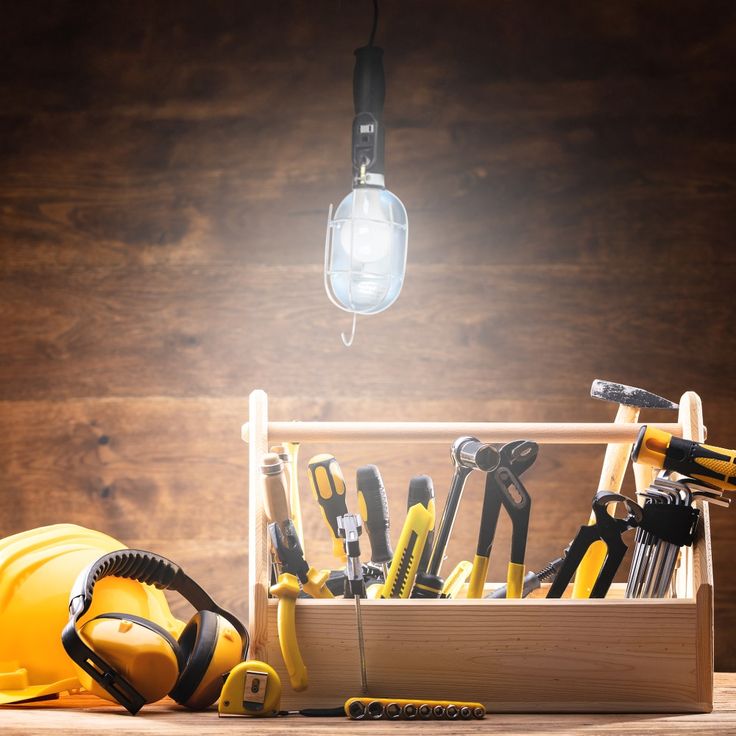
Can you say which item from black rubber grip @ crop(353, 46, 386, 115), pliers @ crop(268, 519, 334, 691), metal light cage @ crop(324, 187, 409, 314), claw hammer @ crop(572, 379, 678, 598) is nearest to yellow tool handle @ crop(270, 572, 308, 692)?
pliers @ crop(268, 519, 334, 691)

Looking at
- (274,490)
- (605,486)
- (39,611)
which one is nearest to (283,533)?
(274,490)

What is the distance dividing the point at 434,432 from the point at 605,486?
250 mm

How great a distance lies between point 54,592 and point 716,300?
116cm

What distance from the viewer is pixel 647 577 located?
3.03ft

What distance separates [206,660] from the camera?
875mm

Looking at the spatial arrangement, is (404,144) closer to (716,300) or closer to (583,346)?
Result: (583,346)

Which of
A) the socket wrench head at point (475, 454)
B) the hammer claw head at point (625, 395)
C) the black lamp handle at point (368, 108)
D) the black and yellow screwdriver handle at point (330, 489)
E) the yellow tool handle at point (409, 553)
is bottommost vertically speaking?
the yellow tool handle at point (409, 553)

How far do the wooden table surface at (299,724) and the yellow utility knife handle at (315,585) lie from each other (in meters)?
0.13

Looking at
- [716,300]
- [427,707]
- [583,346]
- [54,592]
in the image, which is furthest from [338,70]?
[427,707]

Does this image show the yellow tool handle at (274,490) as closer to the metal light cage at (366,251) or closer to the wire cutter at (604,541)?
the wire cutter at (604,541)

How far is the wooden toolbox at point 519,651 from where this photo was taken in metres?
0.88

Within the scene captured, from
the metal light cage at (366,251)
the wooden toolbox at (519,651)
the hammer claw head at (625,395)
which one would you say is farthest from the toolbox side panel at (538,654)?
the metal light cage at (366,251)

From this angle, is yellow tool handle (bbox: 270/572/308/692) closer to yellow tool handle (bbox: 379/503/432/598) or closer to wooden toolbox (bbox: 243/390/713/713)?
wooden toolbox (bbox: 243/390/713/713)

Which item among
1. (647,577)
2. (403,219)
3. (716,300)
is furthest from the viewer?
(716,300)
